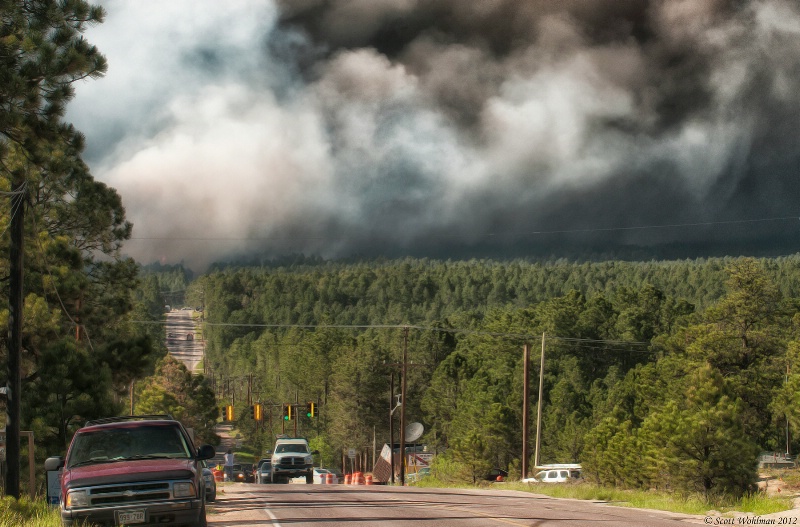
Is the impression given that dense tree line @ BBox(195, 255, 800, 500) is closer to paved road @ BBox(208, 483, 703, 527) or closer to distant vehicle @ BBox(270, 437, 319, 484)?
paved road @ BBox(208, 483, 703, 527)

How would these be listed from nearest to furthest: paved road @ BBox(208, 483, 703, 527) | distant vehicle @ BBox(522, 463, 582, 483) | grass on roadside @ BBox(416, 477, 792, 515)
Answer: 1. paved road @ BBox(208, 483, 703, 527)
2. grass on roadside @ BBox(416, 477, 792, 515)
3. distant vehicle @ BBox(522, 463, 582, 483)

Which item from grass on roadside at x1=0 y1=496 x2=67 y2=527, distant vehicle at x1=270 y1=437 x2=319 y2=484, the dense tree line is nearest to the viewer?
grass on roadside at x1=0 y1=496 x2=67 y2=527

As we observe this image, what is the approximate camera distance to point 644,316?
352 feet

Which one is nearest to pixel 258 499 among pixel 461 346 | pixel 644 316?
pixel 644 316

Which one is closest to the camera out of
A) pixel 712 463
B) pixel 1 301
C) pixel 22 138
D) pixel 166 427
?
pixel 166 427

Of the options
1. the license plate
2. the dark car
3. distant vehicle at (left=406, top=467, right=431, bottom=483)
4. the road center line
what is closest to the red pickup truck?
the license plate

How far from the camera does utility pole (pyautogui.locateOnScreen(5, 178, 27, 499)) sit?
79.2ft

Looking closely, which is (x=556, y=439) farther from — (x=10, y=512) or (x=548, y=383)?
(x=10, y=512)

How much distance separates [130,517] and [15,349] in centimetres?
1218

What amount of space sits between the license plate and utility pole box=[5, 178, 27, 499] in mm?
10346

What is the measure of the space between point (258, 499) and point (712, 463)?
1304 centimetres

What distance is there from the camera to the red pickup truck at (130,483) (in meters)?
14.7

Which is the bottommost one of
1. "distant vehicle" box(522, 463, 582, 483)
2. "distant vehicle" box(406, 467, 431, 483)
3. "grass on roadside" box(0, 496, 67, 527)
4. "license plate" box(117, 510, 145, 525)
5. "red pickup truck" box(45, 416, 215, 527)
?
"distant vehicle" box(406, 467, 431, 483)

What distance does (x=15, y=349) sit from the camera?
83.2ft
